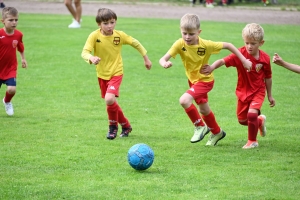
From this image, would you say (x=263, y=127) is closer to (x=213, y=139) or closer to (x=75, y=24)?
(x=213, y=139)

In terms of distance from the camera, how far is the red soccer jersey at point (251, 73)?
901 centimetres

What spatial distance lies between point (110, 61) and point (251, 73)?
81.7 inches

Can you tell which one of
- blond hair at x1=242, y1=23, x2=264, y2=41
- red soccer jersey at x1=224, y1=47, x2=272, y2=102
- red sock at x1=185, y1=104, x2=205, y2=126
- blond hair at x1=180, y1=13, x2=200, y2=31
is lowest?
red sock at x1=185, y1=104, x2=205, y2=126

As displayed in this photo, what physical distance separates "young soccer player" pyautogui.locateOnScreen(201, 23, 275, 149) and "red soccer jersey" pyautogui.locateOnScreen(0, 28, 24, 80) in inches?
145

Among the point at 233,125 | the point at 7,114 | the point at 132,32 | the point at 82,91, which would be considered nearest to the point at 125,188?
the point at 233,125

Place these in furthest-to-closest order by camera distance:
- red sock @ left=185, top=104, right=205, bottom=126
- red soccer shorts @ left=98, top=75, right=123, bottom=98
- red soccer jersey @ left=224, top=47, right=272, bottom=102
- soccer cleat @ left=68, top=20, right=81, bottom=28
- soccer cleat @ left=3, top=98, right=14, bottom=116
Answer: soccer cleat @ left=68, top=20, right=81, bottom=28 < soccer cleat @ left=3, top=98, right=14, bottom=116 < red soccer shorts @ left=98, top=75, right=123, bottom=98 < red sock @ left=185, top=104, right=205, bottom=126 < red soccer jersey @ left=224, top=47, right=272, bottom=102

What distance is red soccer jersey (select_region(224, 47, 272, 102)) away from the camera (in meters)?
9.01

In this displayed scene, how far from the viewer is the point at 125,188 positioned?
23.3 feet

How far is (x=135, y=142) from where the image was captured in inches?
371

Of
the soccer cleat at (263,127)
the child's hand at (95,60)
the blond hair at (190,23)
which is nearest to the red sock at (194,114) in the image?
the soccer cleat at (263,127)

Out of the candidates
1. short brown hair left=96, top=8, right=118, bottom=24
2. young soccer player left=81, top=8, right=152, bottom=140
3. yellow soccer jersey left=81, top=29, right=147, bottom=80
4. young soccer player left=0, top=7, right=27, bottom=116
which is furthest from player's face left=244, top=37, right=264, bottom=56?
young soccer player left=0, top=7, right=27, bottom=116

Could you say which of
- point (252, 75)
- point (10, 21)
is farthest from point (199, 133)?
point (10, 21)

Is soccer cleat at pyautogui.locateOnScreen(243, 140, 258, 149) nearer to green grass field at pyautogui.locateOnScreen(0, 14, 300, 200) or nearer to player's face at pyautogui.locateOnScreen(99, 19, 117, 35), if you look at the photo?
green grass field at pyautogui.locateOnScreen(0, 14, 300, 200)

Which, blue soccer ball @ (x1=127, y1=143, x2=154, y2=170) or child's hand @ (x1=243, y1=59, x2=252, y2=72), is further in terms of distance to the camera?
child's hand @ (x1=243, y1=59, x2=252, y2=72)
